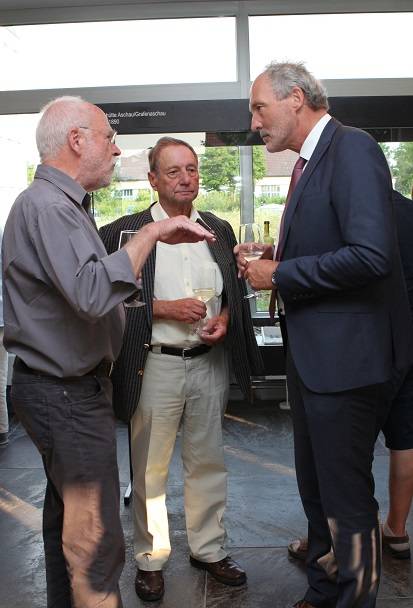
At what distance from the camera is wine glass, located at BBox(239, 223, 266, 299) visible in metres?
2.47

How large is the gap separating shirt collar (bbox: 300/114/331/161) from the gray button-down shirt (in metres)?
0.72

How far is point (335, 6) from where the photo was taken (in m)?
6.00

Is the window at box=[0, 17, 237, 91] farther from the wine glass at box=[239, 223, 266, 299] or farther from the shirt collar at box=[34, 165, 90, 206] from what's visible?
the shirt collar at box=[34, 165, 90, 206]

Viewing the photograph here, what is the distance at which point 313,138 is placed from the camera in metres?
2.27

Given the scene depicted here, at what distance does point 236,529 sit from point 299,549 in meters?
0.42

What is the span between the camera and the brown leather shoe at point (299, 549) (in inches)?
125

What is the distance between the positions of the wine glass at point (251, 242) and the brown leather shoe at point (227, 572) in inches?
53.9

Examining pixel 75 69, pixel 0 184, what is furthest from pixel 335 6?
pixel 0 184

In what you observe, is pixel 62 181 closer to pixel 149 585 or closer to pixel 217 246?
pixel 217 246

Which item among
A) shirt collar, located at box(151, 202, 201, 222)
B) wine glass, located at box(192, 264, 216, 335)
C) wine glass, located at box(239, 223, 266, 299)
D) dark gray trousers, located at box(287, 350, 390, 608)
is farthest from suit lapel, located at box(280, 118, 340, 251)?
shirt collar, located at box(151, 202, 201, 222)

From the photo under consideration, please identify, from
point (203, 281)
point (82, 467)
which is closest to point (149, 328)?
point (203, 281)

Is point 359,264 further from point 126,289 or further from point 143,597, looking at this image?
point 143,597

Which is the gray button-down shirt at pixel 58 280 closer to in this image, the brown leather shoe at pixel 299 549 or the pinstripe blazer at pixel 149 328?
the pinstripe blazer at pixel 149 328

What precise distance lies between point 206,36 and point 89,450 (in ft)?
16.1
